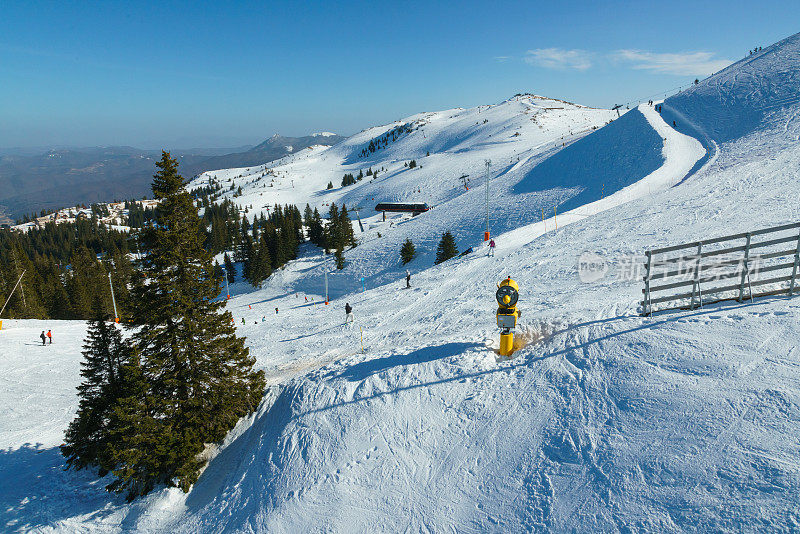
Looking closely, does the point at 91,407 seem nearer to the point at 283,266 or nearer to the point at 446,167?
the point at 283,266

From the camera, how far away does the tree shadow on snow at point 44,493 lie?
11125 mm

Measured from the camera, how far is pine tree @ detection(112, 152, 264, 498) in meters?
10.9

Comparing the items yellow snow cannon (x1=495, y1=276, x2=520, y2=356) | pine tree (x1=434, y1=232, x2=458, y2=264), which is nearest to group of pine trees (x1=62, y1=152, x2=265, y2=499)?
yellow snow cannon (x1=495, y1=276, x2=520, y2=356)

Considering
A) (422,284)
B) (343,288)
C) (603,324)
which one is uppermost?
(603,324)

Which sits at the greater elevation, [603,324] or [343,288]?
[603,324]

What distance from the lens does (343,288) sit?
50875 millimetres

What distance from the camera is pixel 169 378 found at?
1154 cm

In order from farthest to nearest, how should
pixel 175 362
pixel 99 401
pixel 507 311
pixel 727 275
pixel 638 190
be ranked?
pixel 638 190
pixel 99 401
pixel 175 362
pixel 507 311
pixel 727 275

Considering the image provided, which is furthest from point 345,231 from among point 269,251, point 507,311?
point 507,311

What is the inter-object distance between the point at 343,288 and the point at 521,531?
45.6m

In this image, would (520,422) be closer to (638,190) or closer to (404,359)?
(404,359)

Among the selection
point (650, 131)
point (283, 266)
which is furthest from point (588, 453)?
point (283, 266)

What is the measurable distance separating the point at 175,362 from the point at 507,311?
9.68 metres

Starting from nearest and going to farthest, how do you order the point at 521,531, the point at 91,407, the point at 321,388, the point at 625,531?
the point at 625,531 < the point at 521,531 < the point at 321,388 < the point at 91,407
